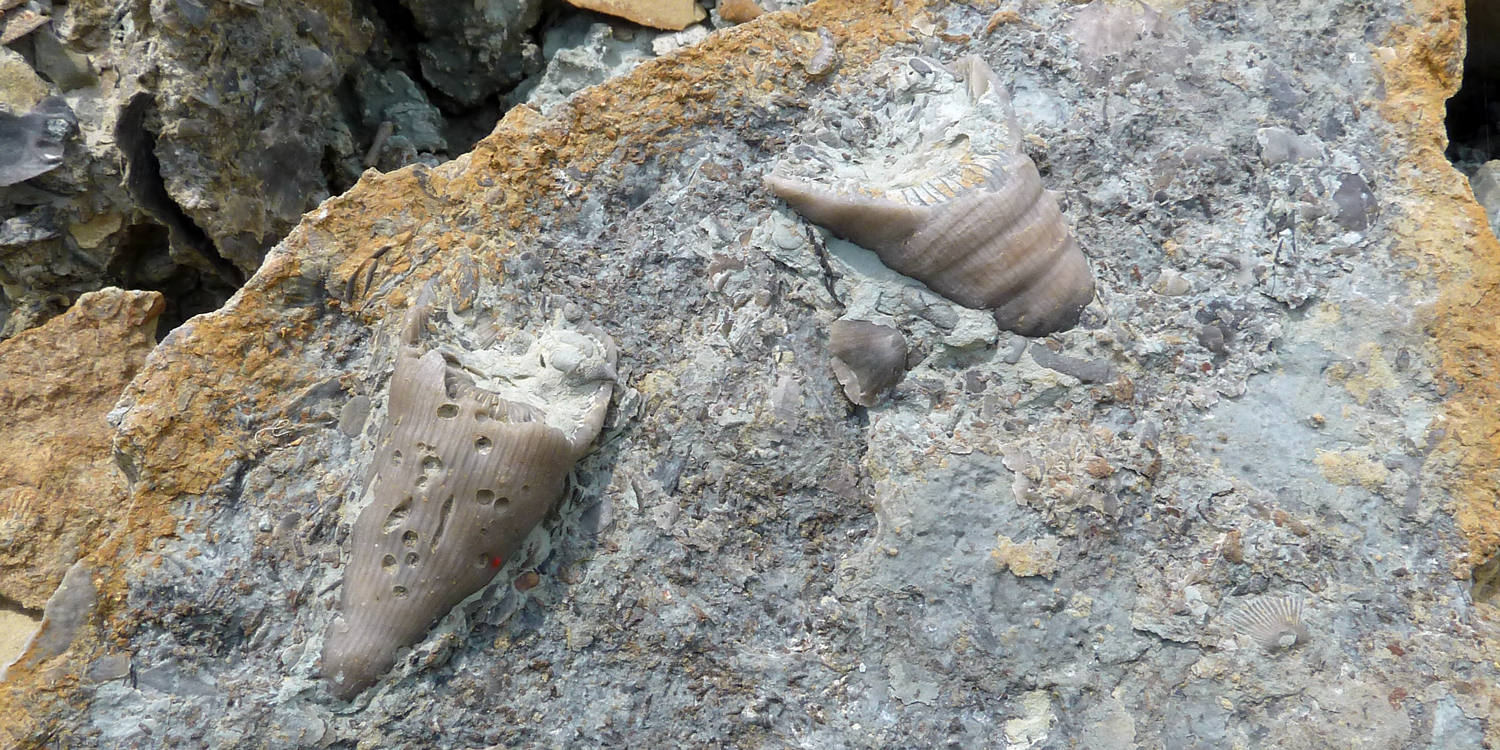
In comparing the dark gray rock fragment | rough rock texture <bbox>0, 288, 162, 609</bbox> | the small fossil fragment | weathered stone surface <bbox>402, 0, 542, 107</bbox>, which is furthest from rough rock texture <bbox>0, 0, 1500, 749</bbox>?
weathered stone surface <bbox>402, 0, 542, 107</bbox>

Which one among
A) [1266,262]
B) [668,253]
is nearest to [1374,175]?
[1266,262]

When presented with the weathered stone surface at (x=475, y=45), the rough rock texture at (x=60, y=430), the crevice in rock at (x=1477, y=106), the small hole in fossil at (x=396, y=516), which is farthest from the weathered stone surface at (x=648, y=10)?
the crevice in rock at (x=1477, y=106)

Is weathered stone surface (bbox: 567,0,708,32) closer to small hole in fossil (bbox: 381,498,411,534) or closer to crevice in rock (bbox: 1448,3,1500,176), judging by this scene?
small hole in fossil (bbox: 381,498,411,534)

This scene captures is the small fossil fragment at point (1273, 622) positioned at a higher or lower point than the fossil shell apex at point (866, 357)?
lower

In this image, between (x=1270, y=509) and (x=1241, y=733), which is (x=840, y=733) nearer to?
(x=1241, y=733)

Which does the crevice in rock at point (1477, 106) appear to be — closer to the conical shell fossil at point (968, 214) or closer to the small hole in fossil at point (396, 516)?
the conical shell fossil at point (968, 214)

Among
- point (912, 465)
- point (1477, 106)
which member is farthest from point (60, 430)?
point (1477, 106)
